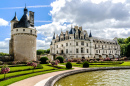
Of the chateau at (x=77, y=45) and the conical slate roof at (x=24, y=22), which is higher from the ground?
the conical slate roof at (x=24, y=22)

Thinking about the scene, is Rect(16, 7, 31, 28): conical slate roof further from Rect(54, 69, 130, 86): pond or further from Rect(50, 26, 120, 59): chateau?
Rect(54, 69, 130, 86): pond

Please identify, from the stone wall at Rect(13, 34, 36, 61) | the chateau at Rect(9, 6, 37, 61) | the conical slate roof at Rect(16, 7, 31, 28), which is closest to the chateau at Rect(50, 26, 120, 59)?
the chateau at Rect(9, 6, 37, 61)

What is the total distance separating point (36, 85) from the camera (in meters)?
9.45

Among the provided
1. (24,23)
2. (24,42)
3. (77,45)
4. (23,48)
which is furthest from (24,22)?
(77,45)

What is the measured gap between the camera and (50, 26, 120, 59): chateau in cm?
4869

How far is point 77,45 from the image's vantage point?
49.8 meters

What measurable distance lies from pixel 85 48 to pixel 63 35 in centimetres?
1125

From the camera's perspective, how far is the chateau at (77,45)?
1917 inches

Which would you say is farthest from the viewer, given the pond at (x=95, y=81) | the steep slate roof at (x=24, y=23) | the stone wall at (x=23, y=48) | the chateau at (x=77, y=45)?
the chateau at (x=77, y=45)

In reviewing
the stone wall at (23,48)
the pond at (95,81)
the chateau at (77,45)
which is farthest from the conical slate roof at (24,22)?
the pond at (95,81)

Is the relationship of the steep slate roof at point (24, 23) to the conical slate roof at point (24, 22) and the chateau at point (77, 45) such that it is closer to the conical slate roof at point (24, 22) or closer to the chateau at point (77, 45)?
the conical slate roof at point (24, 22)

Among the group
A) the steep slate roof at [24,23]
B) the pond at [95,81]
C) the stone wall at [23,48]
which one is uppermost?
the steep slate roof at [24,23]

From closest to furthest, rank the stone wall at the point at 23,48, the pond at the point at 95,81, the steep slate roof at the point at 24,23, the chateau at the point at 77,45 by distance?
the pond at the point at 95,81, the stone wall at the point at 23,48, the steep slate roof at the point at 24,23, the chateau at the point at 77,45

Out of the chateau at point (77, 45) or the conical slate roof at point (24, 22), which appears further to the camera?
the chateau at point (77, 45)
